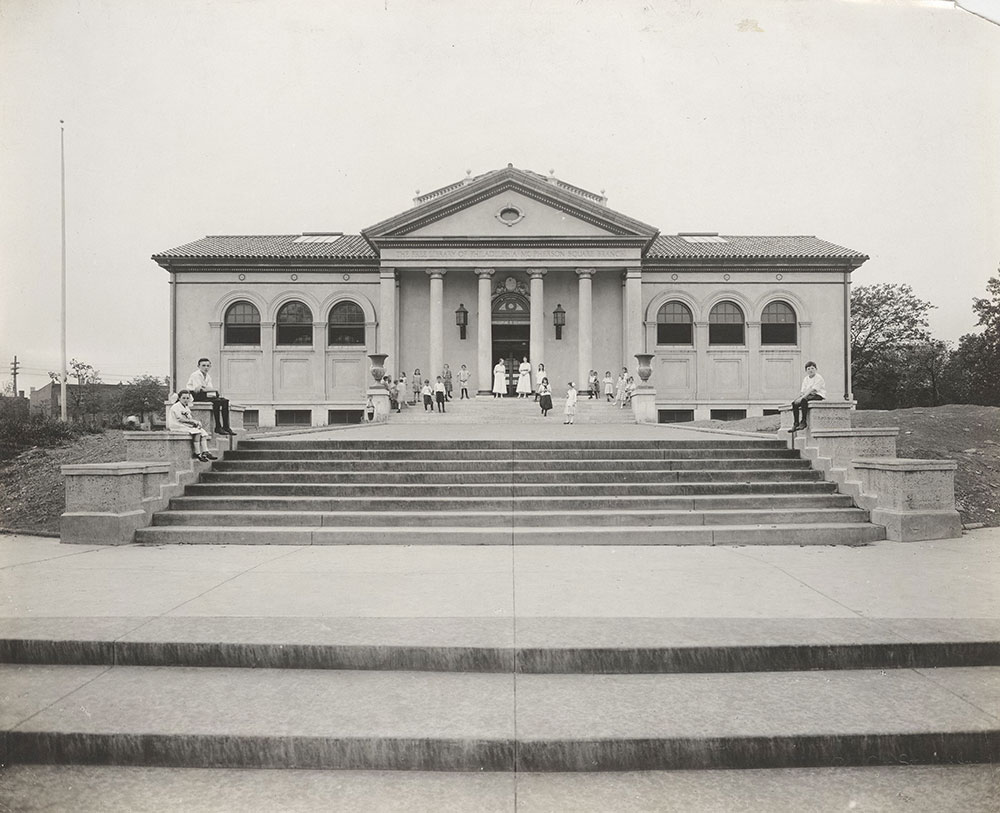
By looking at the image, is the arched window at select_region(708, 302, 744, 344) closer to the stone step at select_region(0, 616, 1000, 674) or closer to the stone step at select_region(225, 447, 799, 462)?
the stone step at select_region(225, 447, 799, 462)

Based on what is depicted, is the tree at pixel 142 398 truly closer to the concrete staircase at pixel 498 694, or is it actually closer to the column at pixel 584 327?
the column at pixel 584 327

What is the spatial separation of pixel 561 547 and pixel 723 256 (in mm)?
29397

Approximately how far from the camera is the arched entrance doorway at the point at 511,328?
3466cm

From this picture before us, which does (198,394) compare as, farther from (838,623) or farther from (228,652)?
Answer: (838,623)

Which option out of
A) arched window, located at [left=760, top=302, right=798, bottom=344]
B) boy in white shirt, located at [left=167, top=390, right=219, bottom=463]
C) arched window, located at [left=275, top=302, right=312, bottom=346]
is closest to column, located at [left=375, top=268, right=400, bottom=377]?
arched window, located at [left=275, top=302, right=312, bottom=346]

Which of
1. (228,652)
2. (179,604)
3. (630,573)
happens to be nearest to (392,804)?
(228,652)

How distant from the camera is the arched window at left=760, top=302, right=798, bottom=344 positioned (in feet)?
113

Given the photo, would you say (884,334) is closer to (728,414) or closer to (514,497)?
(728,414)

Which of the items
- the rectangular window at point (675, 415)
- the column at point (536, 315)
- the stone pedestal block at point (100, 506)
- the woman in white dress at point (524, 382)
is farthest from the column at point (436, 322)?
the stone pedestal block at point (100, 506)

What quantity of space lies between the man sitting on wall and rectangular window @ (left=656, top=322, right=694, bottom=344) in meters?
26.7

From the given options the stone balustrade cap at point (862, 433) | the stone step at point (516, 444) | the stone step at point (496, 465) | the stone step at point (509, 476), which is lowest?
the stone step at point (509, 476)

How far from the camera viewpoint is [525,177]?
32188 millimetres

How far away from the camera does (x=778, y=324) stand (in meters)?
34.7

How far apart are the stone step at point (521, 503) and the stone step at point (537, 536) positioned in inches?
31.5
